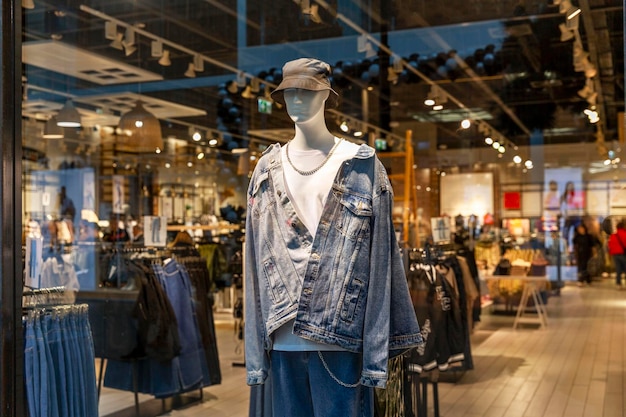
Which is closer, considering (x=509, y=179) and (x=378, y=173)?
(x=378, y=173)

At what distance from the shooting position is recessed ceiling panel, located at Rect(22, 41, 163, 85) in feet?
17.7

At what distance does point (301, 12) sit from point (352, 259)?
87.7 inches

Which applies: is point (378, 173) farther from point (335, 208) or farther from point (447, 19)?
point (447, 19)

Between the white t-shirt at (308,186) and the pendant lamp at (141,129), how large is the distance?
408cm

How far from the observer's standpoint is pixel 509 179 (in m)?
5.80

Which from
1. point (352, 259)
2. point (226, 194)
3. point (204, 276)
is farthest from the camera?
point (226, 194)

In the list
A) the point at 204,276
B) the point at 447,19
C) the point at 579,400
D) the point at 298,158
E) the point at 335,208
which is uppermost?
the point at 447,19

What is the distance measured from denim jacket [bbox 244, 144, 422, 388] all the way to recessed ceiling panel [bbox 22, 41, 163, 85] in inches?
149

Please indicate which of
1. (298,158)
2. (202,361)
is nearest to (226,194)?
(202,361)

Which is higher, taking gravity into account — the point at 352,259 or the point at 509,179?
the point at 509,179

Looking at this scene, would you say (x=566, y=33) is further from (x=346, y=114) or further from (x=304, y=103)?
(x=304, y=103)

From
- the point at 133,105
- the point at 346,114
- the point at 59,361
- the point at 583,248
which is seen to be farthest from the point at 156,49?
the point at 583,248

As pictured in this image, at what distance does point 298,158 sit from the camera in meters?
2.08

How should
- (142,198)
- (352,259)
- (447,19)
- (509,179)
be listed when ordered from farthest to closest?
(142,198), (509,179), (447,19), (352,259)
